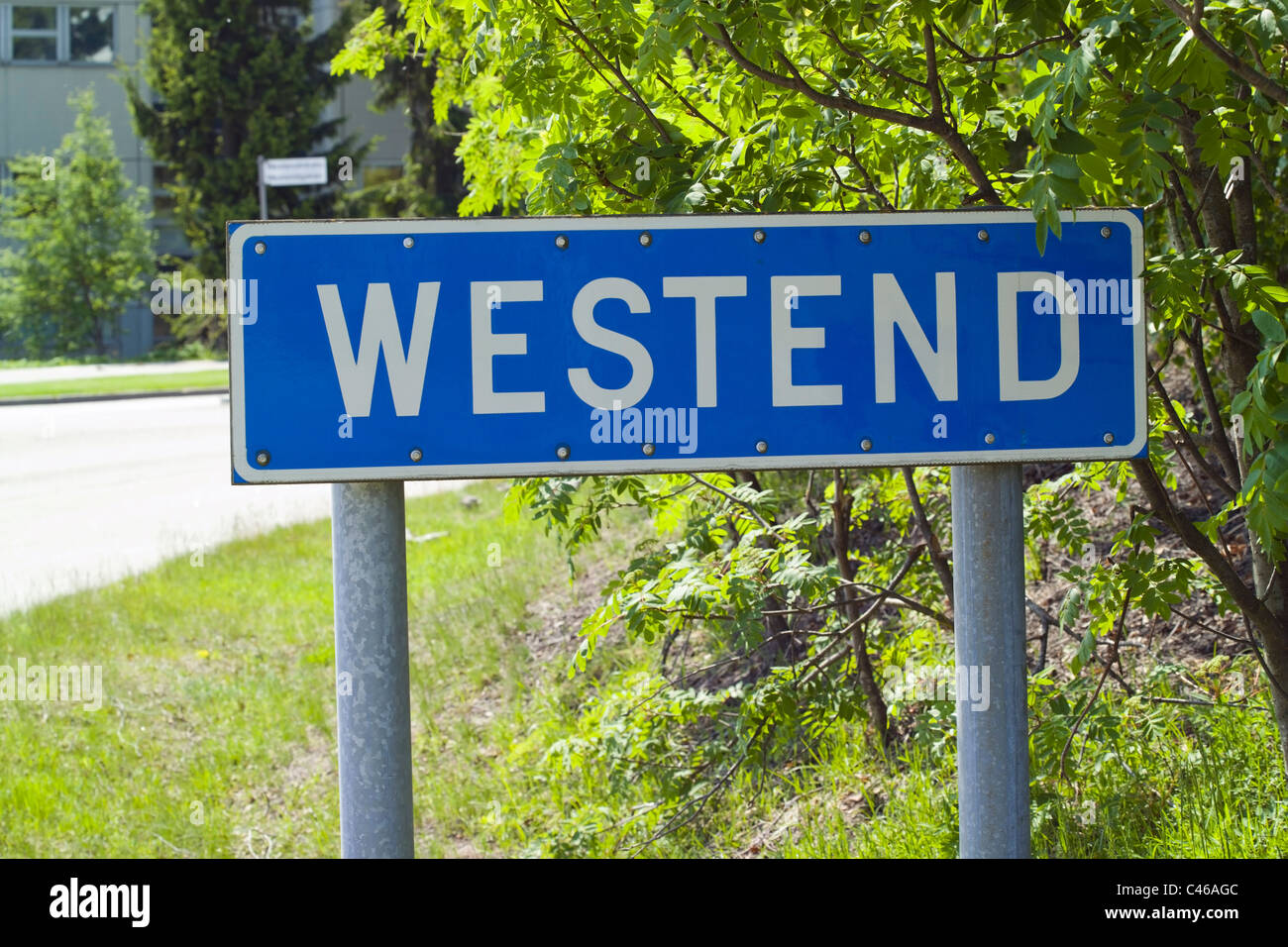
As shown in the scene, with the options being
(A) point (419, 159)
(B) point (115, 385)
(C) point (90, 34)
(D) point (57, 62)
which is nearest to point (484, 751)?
(A) point (419, 159)

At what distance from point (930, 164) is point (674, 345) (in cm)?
150

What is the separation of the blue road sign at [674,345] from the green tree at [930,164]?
14 centimetres

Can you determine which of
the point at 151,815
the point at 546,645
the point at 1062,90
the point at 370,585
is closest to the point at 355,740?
the point at 370,585

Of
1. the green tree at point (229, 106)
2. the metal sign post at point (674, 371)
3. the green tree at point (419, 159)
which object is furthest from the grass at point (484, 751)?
the green tree at point (229, 106)

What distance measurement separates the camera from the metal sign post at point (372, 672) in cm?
133

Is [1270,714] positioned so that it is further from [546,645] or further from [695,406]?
[546,645]

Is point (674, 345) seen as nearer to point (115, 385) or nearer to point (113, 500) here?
point (113, 500)

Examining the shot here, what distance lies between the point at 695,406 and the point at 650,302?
0.13 metres

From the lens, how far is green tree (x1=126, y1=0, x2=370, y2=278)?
31.2 m

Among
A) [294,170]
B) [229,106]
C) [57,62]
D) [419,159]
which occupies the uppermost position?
[57,62]

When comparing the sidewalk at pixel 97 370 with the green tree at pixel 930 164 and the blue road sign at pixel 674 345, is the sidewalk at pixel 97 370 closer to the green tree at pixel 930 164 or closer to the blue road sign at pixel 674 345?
the green tree at pixel 930 164

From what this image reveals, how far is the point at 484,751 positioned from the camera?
577 centimetres

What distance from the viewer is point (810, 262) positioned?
4.55 ft

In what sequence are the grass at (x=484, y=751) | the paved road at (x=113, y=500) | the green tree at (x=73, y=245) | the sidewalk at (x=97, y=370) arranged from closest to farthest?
the grass at (x=484, y=751), the paved road at (x=113, y=500), the sidewalk at (x=97, y=370), the green tree at (x=73, y=245)
